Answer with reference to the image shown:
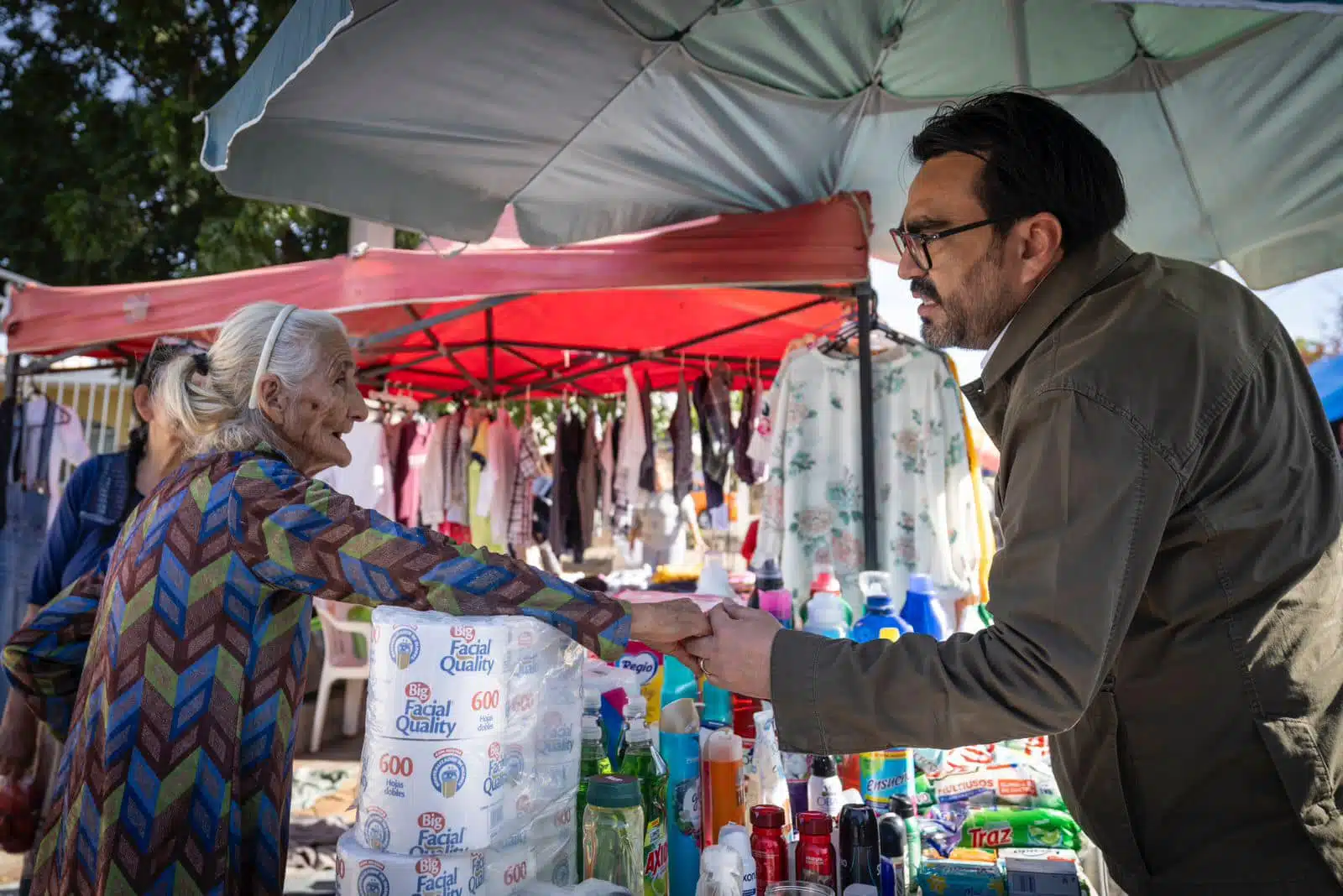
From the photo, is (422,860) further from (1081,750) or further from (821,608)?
(821,608)

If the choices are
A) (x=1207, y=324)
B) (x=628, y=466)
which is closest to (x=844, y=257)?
(x=1207, y=324)

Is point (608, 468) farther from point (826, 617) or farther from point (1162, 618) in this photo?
point (1162, 618)

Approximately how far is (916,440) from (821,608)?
2.42 metres

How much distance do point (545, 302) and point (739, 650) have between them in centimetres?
496

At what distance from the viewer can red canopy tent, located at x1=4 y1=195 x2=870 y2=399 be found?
A: 4.09m

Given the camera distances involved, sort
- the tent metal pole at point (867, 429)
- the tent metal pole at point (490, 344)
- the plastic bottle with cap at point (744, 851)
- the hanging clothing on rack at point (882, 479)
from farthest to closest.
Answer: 1. the tent metal pole at point (490, 344)
2. the hanging clothing on rack at point (882, 479)
3. the tent metal pole at point (867, 429)
4. the plastic bottle with cap at point (744, 851)

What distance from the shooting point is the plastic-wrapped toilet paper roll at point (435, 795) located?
128cm

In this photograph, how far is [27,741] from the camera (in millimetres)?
2512

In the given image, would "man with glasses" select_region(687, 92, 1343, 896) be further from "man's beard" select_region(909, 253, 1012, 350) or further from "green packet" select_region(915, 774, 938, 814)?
"green packet" select_region(915, 774, 938, 814)

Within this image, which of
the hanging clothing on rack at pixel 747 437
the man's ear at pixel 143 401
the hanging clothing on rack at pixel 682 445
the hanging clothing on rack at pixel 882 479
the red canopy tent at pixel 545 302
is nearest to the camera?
the man's ear at pixel 143 401

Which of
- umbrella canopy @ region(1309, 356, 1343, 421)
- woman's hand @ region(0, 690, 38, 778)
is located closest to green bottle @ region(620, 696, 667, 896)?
woman's hand @ region(0, 690, 38, 778)

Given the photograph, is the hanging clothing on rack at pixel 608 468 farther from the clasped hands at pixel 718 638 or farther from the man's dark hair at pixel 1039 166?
the man's dark hair at pixel 1039 166

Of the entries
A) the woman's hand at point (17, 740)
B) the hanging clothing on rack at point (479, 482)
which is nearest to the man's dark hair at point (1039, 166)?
the woman's hand at point (17, 740)

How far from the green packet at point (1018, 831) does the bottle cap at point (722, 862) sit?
2.49ft
